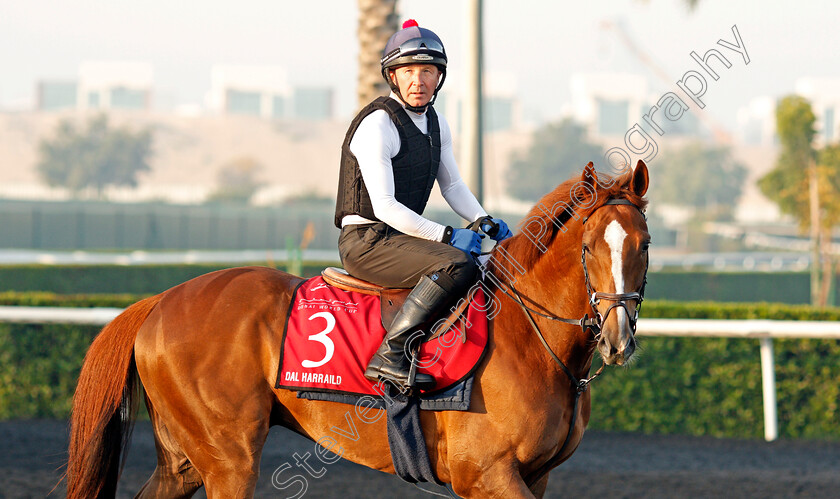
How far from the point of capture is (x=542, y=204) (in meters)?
3.62

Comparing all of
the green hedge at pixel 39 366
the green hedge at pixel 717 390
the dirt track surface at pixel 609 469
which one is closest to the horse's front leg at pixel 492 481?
the dirt track surface at pixel 609 469

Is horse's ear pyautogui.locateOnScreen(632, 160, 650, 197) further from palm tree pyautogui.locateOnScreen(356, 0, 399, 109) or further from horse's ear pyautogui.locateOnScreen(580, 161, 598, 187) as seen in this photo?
palm tree pyautogui.locateOnScreen(356, 0, 399, 109)

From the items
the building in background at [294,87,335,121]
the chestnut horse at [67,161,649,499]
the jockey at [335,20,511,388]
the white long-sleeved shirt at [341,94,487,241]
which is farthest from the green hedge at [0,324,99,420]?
the building in background at [294,87,335,121]

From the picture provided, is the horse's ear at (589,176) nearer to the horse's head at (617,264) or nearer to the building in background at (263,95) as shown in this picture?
the horse's head at (617,264)

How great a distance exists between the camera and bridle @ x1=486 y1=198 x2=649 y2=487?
10.6 ft

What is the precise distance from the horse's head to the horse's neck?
0.14 m

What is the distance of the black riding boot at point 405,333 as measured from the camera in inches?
140

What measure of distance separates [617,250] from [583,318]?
0.36 m

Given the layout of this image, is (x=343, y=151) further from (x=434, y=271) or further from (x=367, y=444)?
(x=367, y=444)

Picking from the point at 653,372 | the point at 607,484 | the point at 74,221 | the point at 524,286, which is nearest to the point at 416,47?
the point at 524,286

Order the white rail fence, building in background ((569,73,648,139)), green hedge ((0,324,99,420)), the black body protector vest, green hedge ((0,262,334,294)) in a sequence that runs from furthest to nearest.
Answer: building in background ((569,73,648,139))
green hedge ((0,262,334,294))
green hedge ((0,324,99,420))
the white rail fence
the black body protector vest

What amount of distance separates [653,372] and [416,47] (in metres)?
4.92

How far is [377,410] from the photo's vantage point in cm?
370

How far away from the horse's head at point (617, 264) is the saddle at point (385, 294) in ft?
1.90
